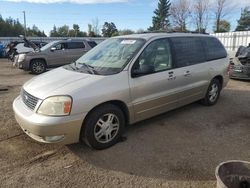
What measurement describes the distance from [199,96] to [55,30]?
239ft

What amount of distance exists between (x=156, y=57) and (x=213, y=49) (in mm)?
2269

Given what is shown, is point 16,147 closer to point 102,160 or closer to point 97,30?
point 102,160

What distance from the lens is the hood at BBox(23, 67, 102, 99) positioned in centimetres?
357

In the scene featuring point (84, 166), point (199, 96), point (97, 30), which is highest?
point (97, 30)

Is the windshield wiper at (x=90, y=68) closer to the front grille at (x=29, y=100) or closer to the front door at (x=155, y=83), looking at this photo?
the front door at (x=155, y=83)

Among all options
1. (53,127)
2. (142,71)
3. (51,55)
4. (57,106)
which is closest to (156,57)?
(142,71)

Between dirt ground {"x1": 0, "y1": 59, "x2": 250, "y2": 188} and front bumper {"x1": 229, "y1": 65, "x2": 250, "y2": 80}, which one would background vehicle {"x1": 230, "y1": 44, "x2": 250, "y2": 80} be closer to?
front bumper {"x1": 229, "y1": 65, "x2": 250, "y2": 80}

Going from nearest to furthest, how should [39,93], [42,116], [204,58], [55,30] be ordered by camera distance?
[42,116] → [39,93] → [204,58] → [55,30]

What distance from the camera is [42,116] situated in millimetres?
3420

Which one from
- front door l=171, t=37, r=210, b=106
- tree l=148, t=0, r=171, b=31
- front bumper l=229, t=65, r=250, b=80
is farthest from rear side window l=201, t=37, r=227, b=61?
tree l=148, t=0, r=171, b=31

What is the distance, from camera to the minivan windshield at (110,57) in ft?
13.6

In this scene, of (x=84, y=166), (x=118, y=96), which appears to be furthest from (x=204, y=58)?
(x=84, y=166)

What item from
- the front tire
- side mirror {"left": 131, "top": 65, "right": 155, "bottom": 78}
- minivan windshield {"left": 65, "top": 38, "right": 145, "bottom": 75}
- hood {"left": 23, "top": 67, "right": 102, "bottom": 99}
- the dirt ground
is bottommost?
the dirt ground

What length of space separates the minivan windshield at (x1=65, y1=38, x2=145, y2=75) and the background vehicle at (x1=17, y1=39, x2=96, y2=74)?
8.56 meters
